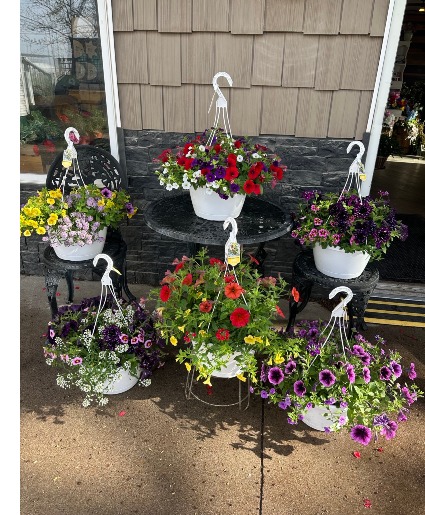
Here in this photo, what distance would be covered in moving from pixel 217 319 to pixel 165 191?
1166mm

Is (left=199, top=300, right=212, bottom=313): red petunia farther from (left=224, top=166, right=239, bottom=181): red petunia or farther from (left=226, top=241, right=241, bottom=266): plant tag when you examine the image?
(left=224, top=166, right=239, bottom=181): red petunia

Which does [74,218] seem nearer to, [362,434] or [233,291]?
[233,291]

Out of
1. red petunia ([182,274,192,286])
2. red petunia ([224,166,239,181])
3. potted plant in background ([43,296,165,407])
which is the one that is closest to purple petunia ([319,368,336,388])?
red petunia ([182,274,192,286])

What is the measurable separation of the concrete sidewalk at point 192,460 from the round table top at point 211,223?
0.71 meters

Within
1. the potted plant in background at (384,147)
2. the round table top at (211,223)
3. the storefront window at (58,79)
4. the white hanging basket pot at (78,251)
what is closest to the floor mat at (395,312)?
the round table top at (211,223)

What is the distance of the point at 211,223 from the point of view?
7.05ft

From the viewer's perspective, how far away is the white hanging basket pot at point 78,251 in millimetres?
2280

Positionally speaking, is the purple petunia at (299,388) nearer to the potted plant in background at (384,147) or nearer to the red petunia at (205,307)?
the red petunia at (205,307)

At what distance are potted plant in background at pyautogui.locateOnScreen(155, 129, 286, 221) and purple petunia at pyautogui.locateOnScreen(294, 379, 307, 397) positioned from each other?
0.81 m

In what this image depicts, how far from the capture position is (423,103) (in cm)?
647

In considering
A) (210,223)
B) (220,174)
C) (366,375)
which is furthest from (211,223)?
(366,375)

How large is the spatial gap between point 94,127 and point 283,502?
2181 millimetres
